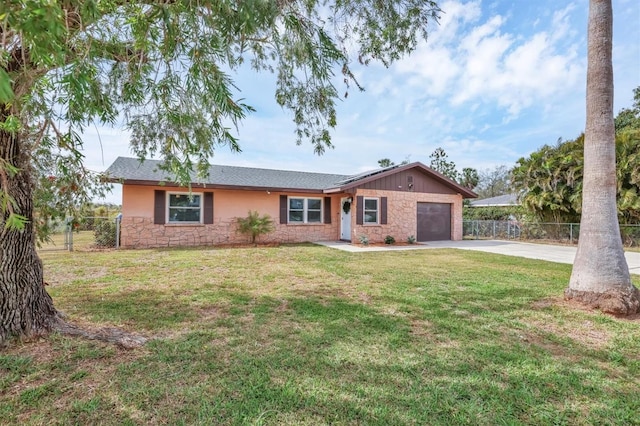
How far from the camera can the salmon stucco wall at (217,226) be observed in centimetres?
1119

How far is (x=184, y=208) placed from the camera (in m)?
12.0

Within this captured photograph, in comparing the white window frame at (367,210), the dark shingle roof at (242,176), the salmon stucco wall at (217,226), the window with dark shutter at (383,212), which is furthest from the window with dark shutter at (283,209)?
the window with dark shutter at (383,212)

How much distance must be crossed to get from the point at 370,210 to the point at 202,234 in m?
7.34

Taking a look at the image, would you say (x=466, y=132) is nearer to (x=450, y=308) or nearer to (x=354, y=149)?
(x=354, y=149)

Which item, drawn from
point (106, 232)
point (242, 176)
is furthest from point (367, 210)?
point (106, 232)

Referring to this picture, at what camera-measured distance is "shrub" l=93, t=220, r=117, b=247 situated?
11242 mm

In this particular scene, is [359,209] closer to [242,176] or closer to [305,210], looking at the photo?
[305,210]

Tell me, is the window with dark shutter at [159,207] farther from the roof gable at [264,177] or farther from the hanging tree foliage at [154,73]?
the hanging tree foliage at [154,73]

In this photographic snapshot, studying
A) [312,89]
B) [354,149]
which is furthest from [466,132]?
[312,89]

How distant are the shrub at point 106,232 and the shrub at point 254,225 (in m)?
4.54

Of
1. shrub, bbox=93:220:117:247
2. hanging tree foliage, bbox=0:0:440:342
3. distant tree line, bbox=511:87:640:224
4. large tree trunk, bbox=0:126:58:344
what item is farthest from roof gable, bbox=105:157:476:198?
large tree trunk, bbox=0:126:58:344

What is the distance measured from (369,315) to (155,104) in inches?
151

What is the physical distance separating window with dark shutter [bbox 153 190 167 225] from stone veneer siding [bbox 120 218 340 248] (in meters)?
0.19

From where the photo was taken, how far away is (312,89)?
12.5 ft
